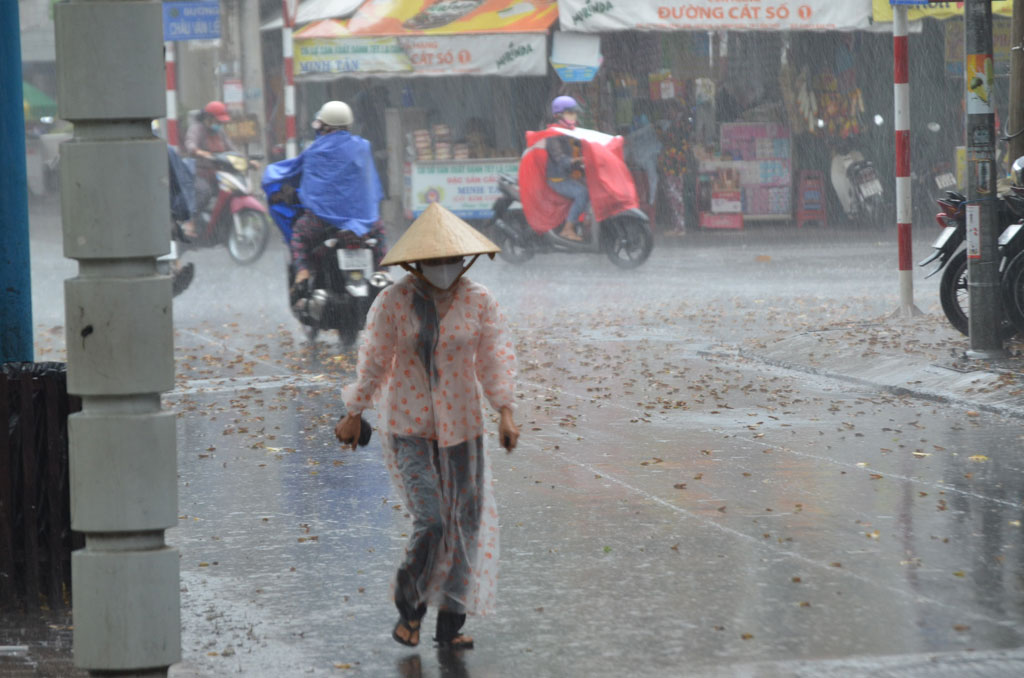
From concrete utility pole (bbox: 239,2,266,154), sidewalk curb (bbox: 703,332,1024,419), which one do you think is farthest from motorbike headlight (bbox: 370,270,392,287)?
concrete utility pole (bbox: 239,2,266,154)

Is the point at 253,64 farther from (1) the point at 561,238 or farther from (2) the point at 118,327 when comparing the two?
(2) the point at 118,327

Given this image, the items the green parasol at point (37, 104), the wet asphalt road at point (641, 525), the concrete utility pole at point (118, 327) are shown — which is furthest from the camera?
the green parasol at point (37, 104)

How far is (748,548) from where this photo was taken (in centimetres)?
692

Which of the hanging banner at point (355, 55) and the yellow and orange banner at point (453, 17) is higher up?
the yellow and orange banner at point (453, 17)

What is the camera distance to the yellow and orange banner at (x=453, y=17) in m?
27.0

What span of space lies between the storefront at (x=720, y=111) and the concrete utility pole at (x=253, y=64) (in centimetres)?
Answer: 724

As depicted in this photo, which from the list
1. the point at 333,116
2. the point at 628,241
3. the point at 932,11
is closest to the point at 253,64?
the point at 932,11

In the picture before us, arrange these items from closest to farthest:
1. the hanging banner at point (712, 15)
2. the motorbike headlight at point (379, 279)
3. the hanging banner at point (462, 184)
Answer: the motorbike headlight at point (379, 279) → the hanging banner at point (462, 184) → the hanging banner at point (712, 15)

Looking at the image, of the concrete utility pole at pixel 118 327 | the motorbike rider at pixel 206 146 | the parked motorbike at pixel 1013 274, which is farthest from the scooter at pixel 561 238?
the concrete utility pole at pixel 118 327

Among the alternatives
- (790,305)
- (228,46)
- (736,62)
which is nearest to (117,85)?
(790,305)

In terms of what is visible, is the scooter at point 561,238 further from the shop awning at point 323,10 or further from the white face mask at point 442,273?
the white face mask at point 442,273

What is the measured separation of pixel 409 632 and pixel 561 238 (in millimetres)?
16540

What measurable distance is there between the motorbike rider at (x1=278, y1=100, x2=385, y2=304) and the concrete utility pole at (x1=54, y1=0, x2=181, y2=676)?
938 centimetres

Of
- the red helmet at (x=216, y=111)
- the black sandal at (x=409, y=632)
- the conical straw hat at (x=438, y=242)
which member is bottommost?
the black sandal at (x=409, y=632)
